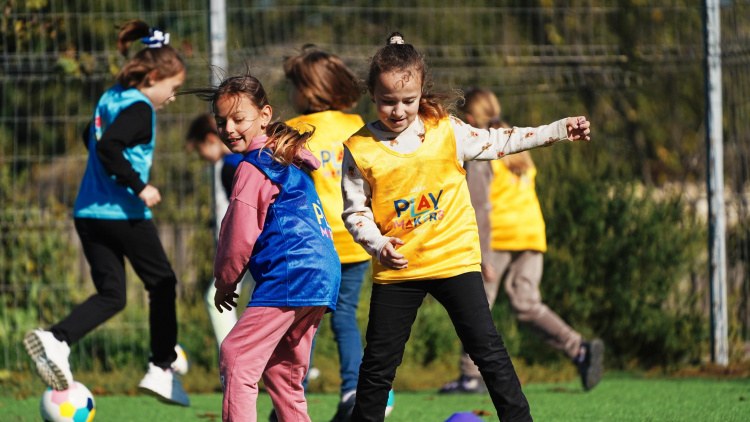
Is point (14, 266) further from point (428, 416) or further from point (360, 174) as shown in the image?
point (360, 174)

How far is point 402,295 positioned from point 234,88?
1.01m

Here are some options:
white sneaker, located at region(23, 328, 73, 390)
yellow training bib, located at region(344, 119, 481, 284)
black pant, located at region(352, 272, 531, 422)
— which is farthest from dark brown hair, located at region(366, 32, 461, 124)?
white sneaker, located at region(23, 328, 73, 390)

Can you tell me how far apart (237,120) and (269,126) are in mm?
130

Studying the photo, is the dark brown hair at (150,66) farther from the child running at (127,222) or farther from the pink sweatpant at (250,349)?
the pink sweatpant at (250,349)

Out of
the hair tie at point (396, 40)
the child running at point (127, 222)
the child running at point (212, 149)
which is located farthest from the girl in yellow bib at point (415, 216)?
the child running at point (212, 149)

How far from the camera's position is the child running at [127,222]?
453 centimetres

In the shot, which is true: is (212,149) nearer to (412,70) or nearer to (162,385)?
(162,385)

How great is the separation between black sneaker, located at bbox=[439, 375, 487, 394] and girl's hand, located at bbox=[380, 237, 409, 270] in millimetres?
2483

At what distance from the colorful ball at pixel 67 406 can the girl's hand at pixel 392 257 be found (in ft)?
6.27

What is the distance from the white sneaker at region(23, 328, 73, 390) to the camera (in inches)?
171

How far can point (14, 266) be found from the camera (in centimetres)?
660

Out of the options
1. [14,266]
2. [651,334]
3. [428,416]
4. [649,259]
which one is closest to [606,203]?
[649,259]

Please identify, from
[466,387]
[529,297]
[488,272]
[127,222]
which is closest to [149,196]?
[127,222]

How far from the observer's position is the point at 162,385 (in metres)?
4.46
